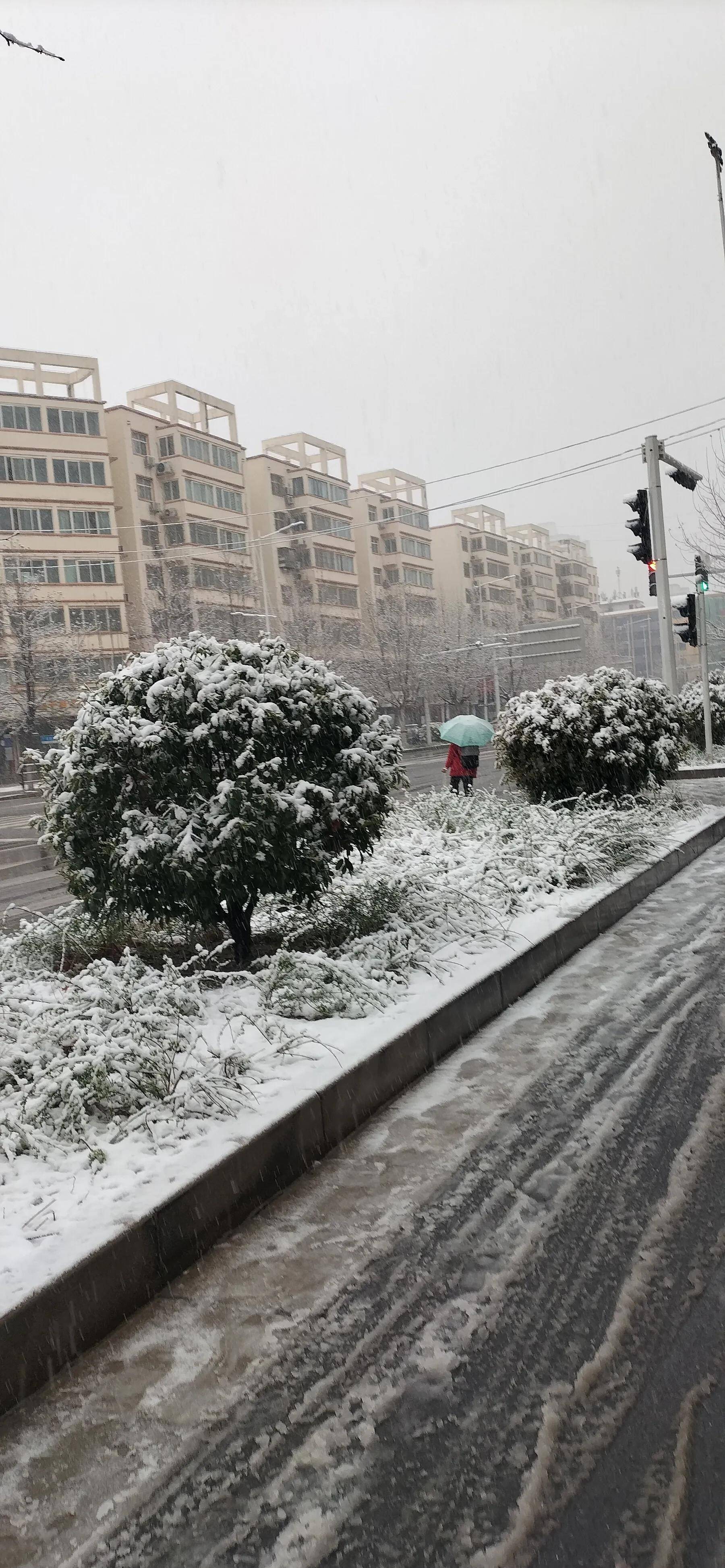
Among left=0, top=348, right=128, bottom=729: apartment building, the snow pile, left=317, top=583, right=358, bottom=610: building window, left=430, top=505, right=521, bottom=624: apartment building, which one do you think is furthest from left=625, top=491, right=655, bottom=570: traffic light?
left=430, top=505, right=521, bottom=624: apartment building

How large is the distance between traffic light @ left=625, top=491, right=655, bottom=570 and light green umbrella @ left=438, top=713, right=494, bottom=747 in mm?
3803

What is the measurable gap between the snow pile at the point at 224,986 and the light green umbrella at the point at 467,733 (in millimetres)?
6043

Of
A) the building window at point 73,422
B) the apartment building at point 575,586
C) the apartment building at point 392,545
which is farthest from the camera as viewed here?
the apartment building at point 575,586

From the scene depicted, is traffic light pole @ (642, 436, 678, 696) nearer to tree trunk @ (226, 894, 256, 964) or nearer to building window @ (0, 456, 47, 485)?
tree trunk @ (226, 894, 256, 964)

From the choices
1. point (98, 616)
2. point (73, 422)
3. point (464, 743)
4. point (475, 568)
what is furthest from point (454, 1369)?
point (475, 568)

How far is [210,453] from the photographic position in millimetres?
65688

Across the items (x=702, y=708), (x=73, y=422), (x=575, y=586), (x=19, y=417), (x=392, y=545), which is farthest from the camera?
(x=575, y=586)

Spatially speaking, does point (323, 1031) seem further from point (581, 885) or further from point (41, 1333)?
point (581, 885)

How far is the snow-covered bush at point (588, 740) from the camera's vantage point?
12297mm

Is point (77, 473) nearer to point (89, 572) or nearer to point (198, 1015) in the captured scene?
point (89, 572)

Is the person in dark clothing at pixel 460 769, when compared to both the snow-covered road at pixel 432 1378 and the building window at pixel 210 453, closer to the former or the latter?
the snow-covered road at pixel 432 1378

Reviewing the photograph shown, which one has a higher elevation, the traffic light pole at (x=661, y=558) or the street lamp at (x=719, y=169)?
the street lamp at (x=719, y=169)

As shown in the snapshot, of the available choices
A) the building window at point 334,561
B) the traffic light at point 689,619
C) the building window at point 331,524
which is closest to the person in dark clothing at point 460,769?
the traffic light at point 689,619

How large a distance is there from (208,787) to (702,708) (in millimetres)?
19056
